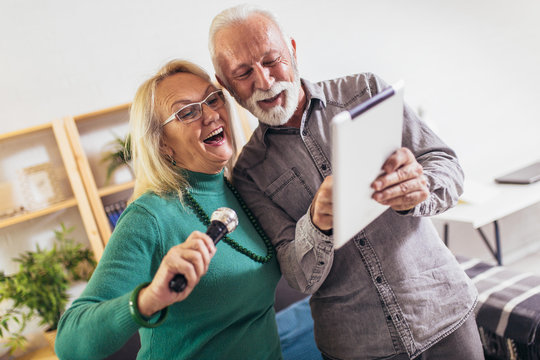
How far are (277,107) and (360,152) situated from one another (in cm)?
45

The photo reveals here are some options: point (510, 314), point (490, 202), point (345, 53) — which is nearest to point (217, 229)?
point (510, 314)

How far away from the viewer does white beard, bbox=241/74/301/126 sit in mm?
1203

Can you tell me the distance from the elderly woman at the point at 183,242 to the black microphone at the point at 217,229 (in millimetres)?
94

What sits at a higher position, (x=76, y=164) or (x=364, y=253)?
(x=76, y=164)

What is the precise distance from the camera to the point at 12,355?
270 centimetres

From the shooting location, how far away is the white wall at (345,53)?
269 centimetres

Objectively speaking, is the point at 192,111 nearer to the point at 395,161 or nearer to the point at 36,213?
the point at 395,161

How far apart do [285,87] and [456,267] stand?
0.70m

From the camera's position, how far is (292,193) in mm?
1243

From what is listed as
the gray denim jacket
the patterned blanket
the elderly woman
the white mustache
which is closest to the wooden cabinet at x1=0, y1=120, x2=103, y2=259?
the elderly woman

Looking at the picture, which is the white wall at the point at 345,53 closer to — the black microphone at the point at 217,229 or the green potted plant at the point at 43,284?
the green potted plant at the point at 43,284

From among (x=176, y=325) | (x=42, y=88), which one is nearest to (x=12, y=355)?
(x=42, y=88)

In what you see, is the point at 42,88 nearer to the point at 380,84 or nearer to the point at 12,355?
the point at 12,355

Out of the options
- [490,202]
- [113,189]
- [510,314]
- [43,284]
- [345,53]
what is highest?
[345,53]
